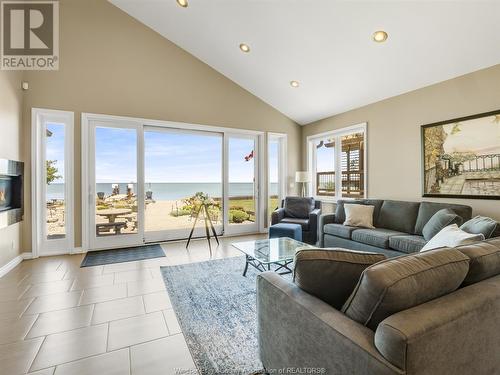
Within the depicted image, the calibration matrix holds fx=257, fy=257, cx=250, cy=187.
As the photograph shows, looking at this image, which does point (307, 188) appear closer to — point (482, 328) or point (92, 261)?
point (92, 261)

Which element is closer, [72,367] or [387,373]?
[387,373]

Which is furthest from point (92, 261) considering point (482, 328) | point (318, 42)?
point (318, 42)

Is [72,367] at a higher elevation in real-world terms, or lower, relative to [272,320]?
lower

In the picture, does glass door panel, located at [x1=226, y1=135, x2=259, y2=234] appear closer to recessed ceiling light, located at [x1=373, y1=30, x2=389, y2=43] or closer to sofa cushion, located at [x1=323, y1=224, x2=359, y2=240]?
sofa cushion, located at [x1=323, y1=224, x2=359, y2=240]

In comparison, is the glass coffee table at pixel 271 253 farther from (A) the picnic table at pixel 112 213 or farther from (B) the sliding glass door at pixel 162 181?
(A) the picnic table at pixel 112 213

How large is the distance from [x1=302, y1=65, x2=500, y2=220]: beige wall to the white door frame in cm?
495

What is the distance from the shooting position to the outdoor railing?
4.98 m

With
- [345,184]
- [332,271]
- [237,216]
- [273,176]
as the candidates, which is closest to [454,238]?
[332,271]

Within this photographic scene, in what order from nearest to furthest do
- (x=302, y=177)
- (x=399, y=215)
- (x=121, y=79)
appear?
(x=399, y=215), (x=121, y=79), (x=302, y=177)

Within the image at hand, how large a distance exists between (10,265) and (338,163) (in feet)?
18.5

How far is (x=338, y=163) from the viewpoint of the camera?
5395mm

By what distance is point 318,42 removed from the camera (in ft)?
11.9

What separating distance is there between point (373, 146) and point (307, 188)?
190 cm

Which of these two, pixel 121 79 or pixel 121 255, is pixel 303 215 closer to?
pixel 121 255
